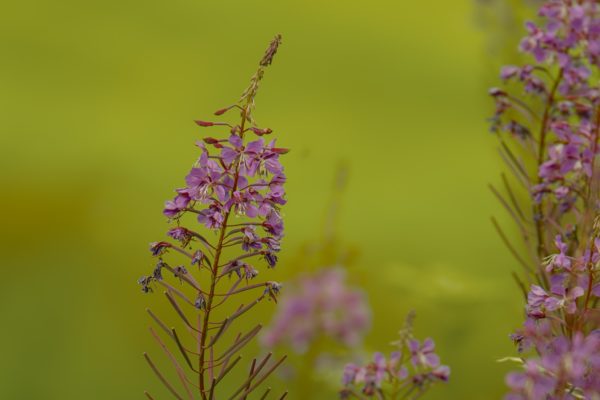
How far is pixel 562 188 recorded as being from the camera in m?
1.95

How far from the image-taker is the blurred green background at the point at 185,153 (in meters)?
5.26

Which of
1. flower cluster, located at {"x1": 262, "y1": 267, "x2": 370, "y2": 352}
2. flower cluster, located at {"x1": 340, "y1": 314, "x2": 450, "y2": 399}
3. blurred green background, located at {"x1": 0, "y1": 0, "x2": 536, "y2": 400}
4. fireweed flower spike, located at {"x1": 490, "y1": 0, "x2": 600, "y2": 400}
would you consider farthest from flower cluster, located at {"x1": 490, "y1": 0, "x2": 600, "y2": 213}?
blurred green background, located at {"x1": 0, "y1": 0, "x2": 536, "y2": 400}

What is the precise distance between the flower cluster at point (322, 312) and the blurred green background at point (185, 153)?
164 cm

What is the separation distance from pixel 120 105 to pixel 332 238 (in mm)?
5106

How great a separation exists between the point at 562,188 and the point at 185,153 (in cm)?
522

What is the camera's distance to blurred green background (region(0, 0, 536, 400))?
526 cm

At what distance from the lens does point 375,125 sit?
7758mm

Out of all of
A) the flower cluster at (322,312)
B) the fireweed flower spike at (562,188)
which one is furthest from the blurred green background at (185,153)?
the fireweed flower spike at (562,188)

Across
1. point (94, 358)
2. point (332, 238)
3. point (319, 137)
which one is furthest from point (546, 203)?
point (319, 137)

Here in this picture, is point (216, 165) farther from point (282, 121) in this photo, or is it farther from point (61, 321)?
point (282, 121)

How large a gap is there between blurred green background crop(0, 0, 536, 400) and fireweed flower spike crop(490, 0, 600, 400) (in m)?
2.31

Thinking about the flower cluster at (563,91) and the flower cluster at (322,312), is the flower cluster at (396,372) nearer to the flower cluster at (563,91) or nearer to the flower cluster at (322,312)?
the flower cluster at (563,91)

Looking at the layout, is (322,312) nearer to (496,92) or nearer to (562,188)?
(496,92)

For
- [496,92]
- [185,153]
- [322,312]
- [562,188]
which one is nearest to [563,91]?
[496,92]
